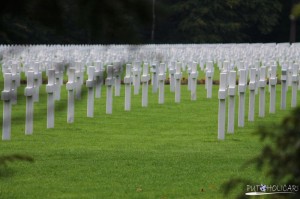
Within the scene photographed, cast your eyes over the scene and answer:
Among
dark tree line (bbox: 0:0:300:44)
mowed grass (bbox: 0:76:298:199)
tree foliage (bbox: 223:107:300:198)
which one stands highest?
dark tree line (bbox: 0:0:300:44)

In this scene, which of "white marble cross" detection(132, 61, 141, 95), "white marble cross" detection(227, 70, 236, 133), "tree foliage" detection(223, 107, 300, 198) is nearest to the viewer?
"tree foliage" detection(223, 107, 300, 198)

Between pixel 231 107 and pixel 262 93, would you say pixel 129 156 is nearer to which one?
pixel 231 107

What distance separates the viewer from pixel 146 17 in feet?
7.84

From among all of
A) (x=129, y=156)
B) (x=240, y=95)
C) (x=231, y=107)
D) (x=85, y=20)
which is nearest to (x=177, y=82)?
(x=240, y=95)

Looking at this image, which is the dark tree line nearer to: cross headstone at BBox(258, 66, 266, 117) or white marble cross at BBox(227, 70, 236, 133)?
white marble cross at BBox(227, 70, 236, 133)

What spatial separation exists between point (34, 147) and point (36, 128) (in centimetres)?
231

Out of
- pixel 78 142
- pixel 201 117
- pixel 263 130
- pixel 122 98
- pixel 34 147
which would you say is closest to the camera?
pixel 263 130

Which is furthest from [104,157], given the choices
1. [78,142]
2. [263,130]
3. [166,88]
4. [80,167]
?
[166,88]

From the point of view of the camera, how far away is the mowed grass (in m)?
8.71

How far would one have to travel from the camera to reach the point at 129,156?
1101 cm

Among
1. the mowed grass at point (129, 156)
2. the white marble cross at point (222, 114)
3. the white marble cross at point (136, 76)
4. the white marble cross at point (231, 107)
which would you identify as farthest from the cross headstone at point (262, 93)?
the white marble cross at point (136, 76)

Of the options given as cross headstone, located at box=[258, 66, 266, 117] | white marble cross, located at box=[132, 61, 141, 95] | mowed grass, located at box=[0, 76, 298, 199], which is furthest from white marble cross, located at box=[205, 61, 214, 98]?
cross headstone, located at box=[258, 66, 266, 117]

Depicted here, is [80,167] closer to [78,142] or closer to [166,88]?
[78,142]

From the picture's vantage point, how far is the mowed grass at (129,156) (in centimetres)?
871
